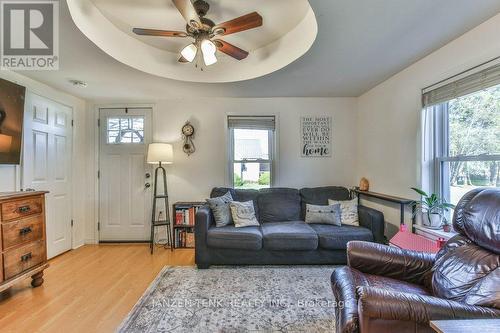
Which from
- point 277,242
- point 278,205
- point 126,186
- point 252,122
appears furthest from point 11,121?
point 278,205

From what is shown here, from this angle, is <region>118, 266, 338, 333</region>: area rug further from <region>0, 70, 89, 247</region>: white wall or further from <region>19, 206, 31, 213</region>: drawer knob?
<region>0, 70, 89, 247</region>: white wall

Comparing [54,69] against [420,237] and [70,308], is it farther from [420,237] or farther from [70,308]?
[420,237]

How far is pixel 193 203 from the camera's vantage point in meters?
3.52

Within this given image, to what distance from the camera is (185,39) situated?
7.87ft

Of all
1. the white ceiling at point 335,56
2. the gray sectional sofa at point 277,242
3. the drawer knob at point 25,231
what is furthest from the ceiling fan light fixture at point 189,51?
the drawer knob at point 25,231

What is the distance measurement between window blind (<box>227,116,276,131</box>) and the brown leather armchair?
2354 millimetres

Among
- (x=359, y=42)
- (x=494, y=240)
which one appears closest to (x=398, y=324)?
(x=494, y=240)

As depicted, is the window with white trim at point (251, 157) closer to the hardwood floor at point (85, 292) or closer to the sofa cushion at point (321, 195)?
the sofa cushion at point (321, 195)

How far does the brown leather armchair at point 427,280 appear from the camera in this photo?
1.06 meters

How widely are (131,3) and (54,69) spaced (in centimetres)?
139

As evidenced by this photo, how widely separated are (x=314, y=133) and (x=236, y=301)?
8.73 feet

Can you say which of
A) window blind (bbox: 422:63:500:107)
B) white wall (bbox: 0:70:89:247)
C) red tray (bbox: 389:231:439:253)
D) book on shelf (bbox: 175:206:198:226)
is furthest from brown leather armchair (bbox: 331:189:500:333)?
white wall (bbox: 0:70:89:247)

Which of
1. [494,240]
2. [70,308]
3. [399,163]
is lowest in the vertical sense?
[70,308]

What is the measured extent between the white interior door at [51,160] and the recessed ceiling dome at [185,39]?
152 centimetres
